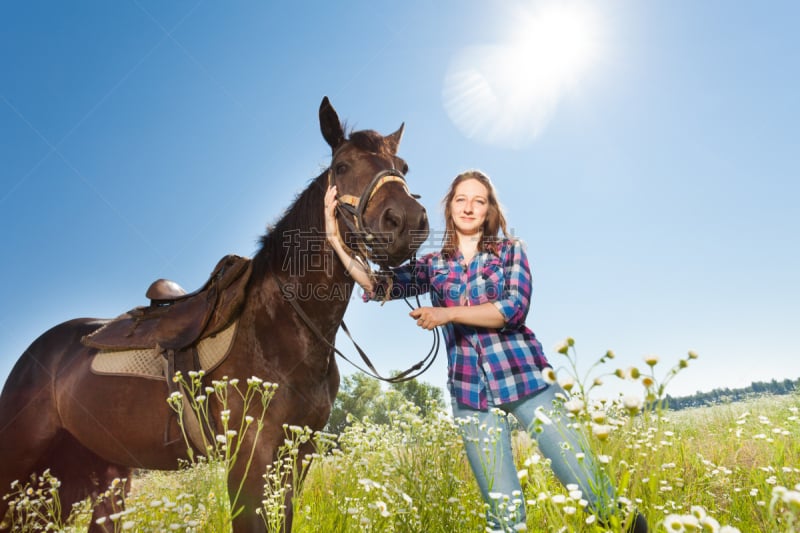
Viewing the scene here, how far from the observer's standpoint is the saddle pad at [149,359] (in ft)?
10.5

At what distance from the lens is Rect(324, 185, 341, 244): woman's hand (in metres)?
3.23

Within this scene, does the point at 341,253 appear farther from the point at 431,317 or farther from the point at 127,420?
the point at 127,420

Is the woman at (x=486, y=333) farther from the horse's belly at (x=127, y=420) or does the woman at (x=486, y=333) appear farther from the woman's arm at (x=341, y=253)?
the horse's belly at (x=127, y=420)

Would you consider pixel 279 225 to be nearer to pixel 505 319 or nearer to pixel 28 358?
pixel 505 319

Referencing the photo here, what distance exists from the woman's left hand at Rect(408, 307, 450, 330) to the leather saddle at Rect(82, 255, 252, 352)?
151 cm

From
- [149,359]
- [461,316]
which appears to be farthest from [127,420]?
[461,316]

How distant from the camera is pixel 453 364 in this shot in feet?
9.54

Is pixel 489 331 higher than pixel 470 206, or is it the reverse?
pixel 470 206

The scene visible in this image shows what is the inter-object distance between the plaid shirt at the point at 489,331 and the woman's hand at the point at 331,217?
1.59 ft

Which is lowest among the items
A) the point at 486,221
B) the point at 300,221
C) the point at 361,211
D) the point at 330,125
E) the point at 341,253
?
the point at 341,253

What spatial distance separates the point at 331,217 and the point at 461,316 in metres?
1.27

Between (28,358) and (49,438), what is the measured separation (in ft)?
2.84

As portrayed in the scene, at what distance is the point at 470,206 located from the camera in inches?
120

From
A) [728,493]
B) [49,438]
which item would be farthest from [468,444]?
[49,438]
